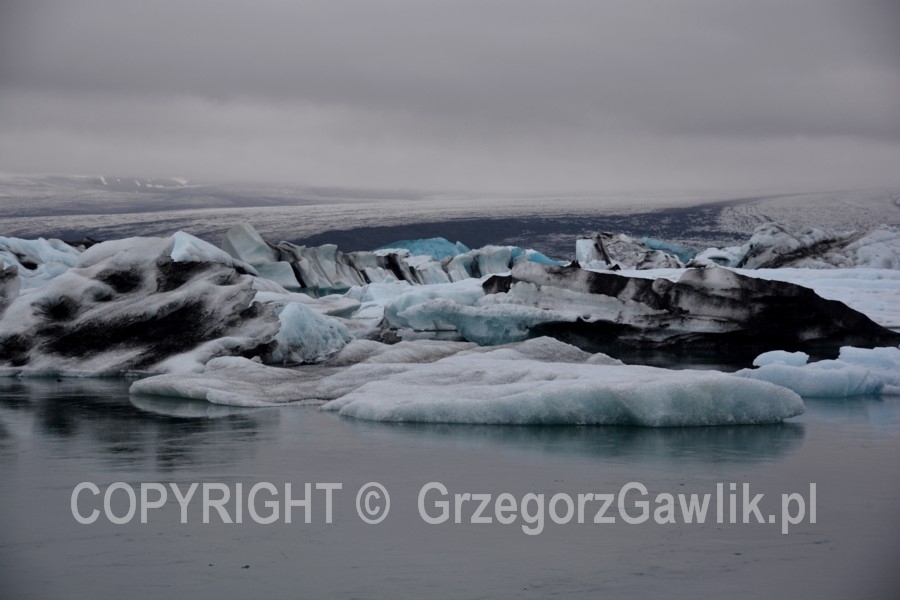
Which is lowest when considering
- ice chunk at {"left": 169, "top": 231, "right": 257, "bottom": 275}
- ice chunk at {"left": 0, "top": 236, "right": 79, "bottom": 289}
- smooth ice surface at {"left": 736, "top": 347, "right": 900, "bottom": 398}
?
smooth ice surface at {"left": 736, "top": 347, "right": 900, "bottom": 398}

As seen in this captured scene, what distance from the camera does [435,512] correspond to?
16.2 ft

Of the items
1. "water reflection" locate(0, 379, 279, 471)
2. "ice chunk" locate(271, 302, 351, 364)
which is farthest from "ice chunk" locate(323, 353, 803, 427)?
"ice chunk" locate(271, 302, 351, 364)

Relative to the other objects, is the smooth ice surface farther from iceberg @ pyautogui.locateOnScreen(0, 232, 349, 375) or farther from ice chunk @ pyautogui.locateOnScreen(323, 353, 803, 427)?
iceberg @ pyautogui.locateOnScreen(0, 232, 349, 375)

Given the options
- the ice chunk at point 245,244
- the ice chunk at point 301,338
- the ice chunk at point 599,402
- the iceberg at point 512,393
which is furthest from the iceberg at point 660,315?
the ice chunk at point 245,244

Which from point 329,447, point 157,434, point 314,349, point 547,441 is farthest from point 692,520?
point 314,349

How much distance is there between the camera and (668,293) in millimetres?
13953

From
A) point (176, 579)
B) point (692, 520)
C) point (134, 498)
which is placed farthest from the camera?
point (134, 498)

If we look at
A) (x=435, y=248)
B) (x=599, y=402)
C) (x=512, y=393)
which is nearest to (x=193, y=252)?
(x=512, y=393)

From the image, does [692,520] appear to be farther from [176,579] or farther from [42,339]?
[42,339]

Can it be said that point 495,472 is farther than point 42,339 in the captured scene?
No

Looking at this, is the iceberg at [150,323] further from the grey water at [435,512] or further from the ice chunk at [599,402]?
the ice chunk at [599,402]

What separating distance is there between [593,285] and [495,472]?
8.73m

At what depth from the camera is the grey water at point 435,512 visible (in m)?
3.87

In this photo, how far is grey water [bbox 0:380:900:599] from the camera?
3.87 metres
